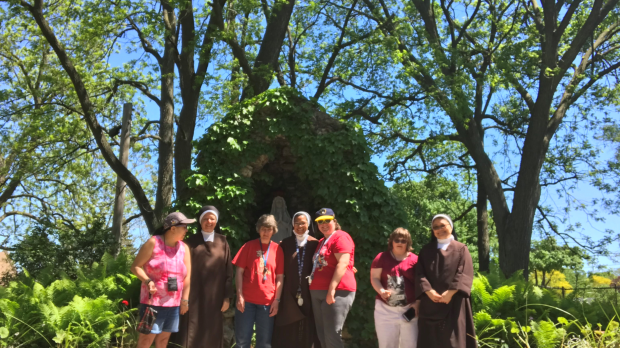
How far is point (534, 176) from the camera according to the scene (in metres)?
12.8

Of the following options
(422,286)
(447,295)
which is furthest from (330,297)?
(447,295)

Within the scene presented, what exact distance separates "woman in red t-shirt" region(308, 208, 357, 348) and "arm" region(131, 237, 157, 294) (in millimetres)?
1622

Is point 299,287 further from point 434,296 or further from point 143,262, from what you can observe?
point 143,262

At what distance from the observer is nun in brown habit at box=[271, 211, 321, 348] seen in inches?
210

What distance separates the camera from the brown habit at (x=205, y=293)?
17.7ft

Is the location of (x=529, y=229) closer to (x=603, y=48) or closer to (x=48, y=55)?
(x=603, y=48)

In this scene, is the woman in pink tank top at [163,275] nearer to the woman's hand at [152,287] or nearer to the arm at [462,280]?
the woman's hand at [152,287]

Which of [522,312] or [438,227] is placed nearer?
[438,227]

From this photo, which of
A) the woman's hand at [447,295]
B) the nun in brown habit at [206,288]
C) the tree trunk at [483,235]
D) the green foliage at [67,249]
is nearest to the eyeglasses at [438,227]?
the woman's hand at [447,295]

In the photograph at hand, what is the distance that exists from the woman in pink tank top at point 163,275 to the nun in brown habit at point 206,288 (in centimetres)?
45

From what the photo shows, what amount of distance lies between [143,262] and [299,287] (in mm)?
1681

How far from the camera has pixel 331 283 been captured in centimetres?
491

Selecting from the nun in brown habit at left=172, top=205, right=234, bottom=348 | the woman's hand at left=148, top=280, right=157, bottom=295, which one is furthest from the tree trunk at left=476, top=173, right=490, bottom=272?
the woman's hand at left=148, top=280, right=157, bottom=295

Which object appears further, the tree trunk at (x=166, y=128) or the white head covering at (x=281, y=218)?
the tree trunk at (x=166, y=128)
